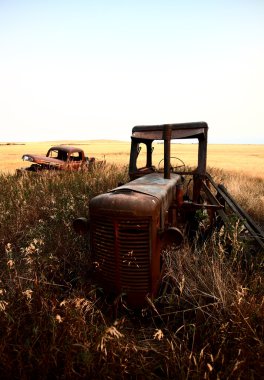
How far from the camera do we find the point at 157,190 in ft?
10.7

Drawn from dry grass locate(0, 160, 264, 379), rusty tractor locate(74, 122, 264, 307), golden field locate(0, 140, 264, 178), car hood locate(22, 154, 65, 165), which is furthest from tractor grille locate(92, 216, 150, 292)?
car hood locate(22, 154, 65, 165)

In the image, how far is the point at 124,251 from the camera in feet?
9.21

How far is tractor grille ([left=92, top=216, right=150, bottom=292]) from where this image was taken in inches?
109

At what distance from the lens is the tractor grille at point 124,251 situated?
9.05 ft

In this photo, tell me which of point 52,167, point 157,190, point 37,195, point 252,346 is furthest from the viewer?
point 52,167

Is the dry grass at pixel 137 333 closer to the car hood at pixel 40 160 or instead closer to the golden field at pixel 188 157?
the golden field at pixel 188 157

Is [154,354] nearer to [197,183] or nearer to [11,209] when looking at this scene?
[197,183]

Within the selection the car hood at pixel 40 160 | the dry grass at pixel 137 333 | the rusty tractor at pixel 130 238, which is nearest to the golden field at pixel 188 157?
the car hood at pixel 40 160

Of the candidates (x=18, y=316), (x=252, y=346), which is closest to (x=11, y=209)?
(x=18, y=316)

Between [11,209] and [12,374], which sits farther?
[11,209]

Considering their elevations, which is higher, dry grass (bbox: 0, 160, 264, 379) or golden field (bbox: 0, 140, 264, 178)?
golden field (bbox: 0, 140, 264, 178)

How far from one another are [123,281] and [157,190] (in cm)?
100

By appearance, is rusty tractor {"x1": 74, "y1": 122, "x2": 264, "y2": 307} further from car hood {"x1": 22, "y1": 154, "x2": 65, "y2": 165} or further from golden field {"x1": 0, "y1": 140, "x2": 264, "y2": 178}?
car hood {"x1": 22, "y1": 154, "x2": 65, "y2": 165}

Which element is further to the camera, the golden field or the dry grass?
the golden field
